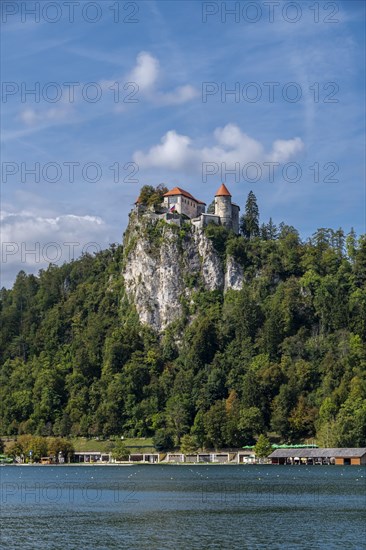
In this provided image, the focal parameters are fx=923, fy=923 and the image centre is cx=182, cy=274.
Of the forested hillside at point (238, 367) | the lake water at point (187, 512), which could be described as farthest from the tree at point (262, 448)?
the lake water at point (187, 512)

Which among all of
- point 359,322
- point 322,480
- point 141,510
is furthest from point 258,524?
point 359,322

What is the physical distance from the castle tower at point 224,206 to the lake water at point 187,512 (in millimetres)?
87273

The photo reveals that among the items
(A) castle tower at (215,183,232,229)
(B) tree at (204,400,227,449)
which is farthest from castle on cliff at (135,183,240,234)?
(B) tree at (204,400,227,449)

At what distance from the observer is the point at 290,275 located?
188 m

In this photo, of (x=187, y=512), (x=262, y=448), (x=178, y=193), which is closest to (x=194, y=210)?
(x=178, y=193)

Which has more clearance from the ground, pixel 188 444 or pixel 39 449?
pixel 188 444

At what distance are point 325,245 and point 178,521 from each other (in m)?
139

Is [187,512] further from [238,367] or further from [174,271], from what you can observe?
[174,271]

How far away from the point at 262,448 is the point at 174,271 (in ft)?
184

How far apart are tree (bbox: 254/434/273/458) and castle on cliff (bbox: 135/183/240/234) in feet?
189

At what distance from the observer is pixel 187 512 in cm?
6944

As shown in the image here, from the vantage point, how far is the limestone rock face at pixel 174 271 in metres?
191

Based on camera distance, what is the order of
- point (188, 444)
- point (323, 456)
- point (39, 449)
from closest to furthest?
point (323, 456) < point (188, 444) < point (39, 449)

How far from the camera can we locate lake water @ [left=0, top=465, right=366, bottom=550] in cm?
5391
